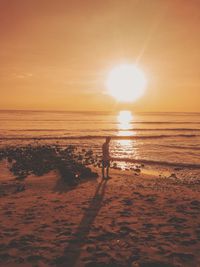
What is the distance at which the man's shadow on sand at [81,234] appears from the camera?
6812 millimetres

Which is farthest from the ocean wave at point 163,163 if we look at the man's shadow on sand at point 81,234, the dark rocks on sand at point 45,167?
the man's shadow on sand at point 81,234

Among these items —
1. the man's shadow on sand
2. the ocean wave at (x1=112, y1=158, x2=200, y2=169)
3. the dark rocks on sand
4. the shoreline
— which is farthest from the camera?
the ocean wave at (x1=112, y1=158, x2=200, y2=169)

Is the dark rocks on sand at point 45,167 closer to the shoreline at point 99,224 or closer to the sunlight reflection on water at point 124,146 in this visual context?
the shoreline at point 99,224

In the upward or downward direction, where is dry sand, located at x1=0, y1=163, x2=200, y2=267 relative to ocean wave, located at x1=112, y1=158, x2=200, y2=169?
downward

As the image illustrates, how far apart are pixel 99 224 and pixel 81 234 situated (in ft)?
3.03

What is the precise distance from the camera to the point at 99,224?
9016mm

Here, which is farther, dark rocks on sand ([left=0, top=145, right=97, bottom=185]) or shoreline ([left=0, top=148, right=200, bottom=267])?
dark rocks on sand ([left=0, top=145, right=97, bottom=185])

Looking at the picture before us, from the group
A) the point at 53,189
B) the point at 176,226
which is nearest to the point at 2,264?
the point at 176,226

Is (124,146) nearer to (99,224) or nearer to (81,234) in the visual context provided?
(99,224)

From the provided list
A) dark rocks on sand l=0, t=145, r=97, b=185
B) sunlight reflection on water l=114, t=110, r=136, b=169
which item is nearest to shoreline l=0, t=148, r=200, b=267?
dark rocks on sand l=0, t=145, r=97, b=185

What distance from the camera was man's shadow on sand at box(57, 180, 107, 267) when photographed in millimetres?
6812

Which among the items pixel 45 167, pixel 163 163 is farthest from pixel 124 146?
pixel 45 167

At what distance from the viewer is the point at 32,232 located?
27.5 ft

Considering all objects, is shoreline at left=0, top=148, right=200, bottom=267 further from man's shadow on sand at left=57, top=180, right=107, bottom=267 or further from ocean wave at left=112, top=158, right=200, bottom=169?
ocean wave at left=112, top=158, right=200, bottom=169
